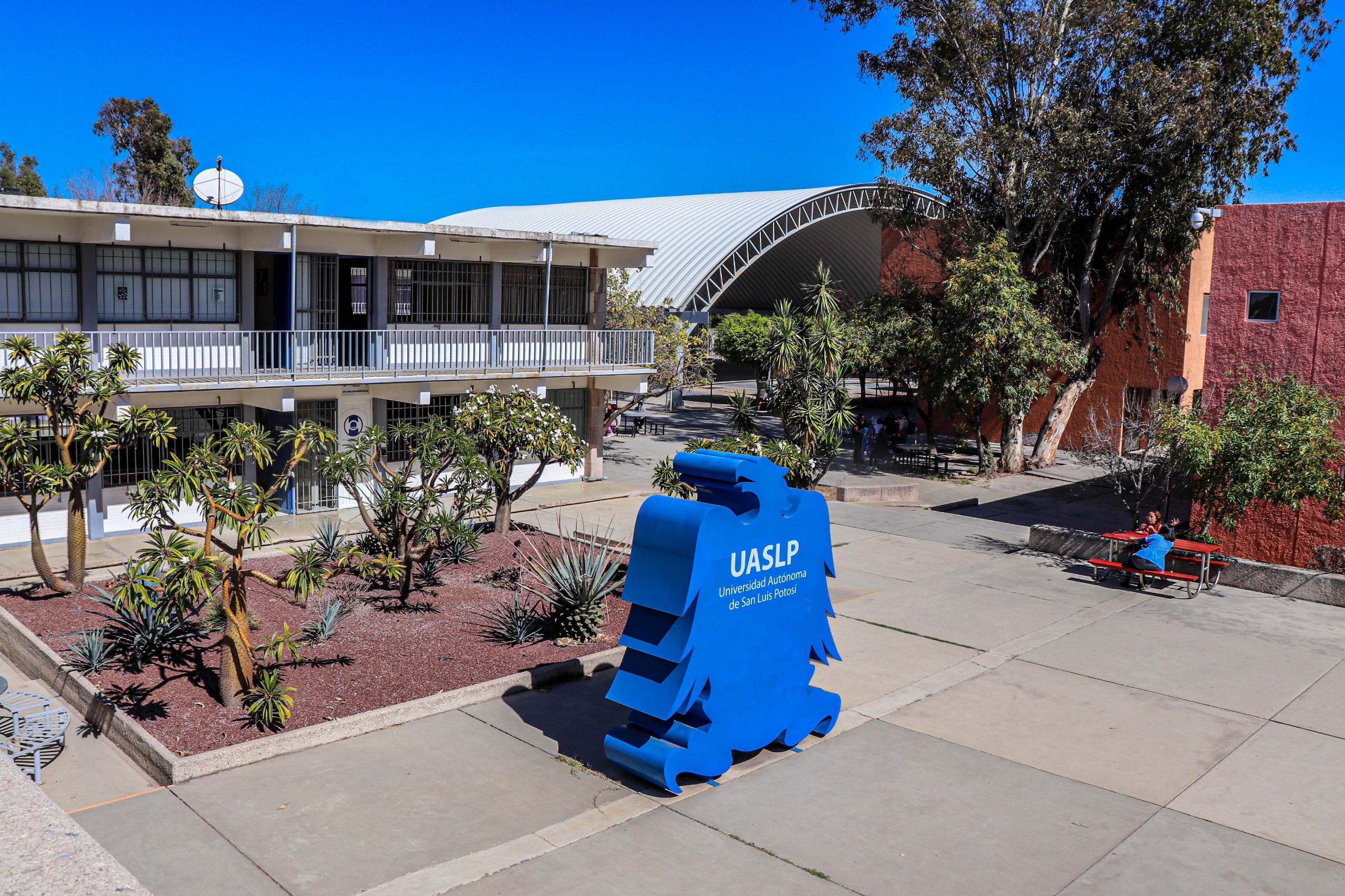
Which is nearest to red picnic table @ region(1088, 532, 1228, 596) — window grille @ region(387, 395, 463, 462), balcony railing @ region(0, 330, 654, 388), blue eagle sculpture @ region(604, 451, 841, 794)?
blue eagle sculpture @ region(604, 451, 841, 794)

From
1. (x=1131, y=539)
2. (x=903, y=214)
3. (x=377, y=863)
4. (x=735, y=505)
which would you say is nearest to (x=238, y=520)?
(x=377, y=863)

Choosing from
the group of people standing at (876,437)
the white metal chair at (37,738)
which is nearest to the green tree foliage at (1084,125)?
the group of people standing at (876,437)

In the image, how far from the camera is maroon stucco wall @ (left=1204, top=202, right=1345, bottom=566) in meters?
15.9

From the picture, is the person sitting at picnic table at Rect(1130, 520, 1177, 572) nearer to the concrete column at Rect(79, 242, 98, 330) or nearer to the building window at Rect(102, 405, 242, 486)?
the building window at Rect(102, 405, 242, 486)

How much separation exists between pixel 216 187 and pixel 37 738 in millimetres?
12688

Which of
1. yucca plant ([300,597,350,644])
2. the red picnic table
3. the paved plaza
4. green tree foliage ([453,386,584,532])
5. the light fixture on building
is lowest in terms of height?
the paved plaza

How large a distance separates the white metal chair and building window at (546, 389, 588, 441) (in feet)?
50.7

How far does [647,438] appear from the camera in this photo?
112 ft

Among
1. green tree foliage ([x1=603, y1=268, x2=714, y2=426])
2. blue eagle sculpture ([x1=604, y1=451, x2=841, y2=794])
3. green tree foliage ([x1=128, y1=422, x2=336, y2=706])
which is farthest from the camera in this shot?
green tree foliage ([x1=603, y1=268, x2=714, y2=426])

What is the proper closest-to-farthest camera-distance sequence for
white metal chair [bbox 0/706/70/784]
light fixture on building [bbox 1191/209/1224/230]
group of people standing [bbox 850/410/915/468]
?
white metal chair [bbox 0/706/70/784], light fixture on building [bbox 1191/209/1224/230], group of people standing [bbox 850/410/915/468]

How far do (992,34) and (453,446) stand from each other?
19790mm

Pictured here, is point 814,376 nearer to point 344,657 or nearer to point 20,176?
point 344,657

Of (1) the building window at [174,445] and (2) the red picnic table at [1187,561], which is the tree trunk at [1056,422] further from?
(1) the building window at [174,445]

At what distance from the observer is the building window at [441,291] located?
69.6 feet
